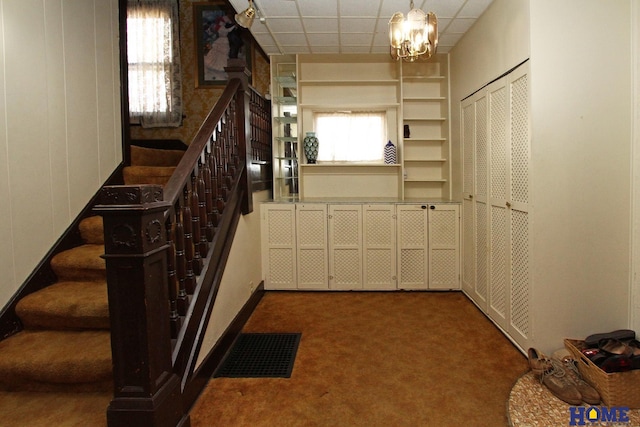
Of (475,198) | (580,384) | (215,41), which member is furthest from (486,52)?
(215,41)

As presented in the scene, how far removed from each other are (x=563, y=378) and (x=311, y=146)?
3.16 m

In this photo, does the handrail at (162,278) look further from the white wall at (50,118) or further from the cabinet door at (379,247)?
the cabinet door at (379,247)

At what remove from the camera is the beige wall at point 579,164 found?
92.8 inches

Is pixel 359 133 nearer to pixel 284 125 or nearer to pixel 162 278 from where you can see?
pixel 284 125

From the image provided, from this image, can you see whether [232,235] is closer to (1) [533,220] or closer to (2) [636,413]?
(1) [533,220]

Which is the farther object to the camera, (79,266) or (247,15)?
(247,15)

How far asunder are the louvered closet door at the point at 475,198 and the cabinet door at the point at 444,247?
0.10 m

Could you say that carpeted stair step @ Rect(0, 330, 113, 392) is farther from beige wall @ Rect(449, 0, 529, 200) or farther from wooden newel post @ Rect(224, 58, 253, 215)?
beige wall @ Rect(449, 0, 529, 200)

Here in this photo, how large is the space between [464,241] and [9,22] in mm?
3969

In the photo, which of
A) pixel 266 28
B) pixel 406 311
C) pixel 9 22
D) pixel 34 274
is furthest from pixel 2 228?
pixel 406 311

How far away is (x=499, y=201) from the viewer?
294 centimetres

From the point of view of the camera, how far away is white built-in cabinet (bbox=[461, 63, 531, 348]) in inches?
100

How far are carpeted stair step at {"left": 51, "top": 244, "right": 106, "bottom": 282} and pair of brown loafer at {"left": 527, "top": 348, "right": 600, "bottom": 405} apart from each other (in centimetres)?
276

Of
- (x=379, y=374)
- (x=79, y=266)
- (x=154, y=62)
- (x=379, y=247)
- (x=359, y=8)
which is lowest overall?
(x=379, y=374)
